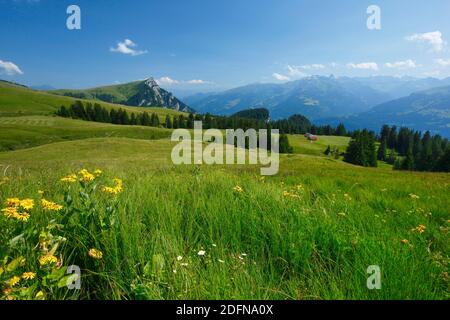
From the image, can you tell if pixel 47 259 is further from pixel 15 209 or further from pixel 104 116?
pixel 104 116

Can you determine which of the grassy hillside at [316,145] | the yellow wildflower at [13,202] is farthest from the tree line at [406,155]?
the yellow wildflower at [13,202]

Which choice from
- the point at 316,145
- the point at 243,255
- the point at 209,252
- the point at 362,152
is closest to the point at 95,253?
the point at 209,252

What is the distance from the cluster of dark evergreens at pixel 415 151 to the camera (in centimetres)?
10596

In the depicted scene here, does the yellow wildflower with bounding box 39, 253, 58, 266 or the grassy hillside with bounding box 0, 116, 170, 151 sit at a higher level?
the grassy hillside with bounding box 0, 116, 170, 151

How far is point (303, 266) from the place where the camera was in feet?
9.56

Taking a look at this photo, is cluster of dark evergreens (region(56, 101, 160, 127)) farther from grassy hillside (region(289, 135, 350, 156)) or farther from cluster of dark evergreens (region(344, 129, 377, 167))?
cluster of dark evergreens (region(344, 129, 377, 167))

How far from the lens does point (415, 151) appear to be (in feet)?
486

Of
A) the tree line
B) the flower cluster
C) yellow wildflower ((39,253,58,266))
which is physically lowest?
the tree line

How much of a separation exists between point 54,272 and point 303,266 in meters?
2.22

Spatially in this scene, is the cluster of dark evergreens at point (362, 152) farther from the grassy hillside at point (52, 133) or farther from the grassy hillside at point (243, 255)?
the grassy hillside at point (243, 255)

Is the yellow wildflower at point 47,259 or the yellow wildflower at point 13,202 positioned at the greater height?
the yellow wildflower at point 13,202

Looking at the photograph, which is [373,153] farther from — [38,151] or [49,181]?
[49,181]

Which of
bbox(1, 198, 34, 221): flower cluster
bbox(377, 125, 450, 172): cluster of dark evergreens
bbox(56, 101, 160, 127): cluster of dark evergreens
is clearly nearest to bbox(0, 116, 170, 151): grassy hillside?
bbox(56, 101, 160, 127): cluster of dark evergreens

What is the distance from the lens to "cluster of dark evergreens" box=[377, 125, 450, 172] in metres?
106
